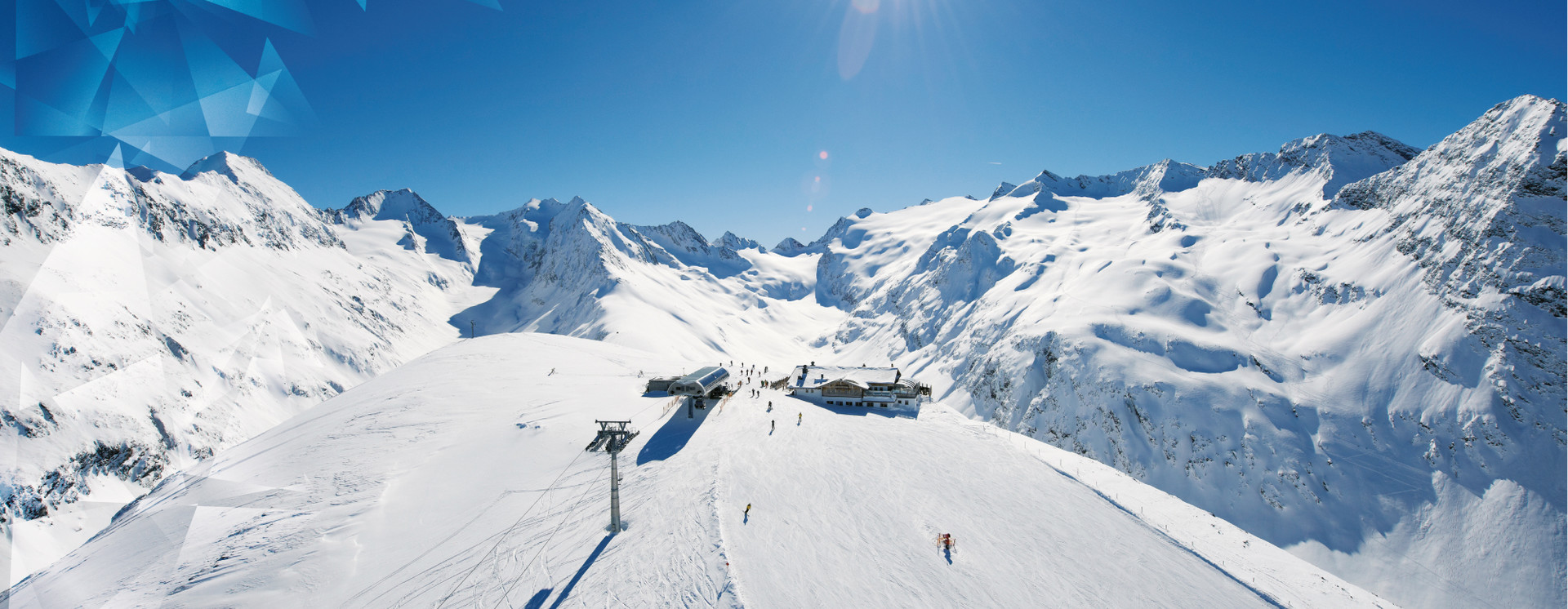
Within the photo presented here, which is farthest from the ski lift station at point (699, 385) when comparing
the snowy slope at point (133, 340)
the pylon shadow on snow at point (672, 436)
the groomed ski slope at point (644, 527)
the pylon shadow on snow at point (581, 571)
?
the snowy slope at point (133, 340)

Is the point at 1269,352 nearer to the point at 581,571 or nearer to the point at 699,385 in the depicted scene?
the point at 699,385

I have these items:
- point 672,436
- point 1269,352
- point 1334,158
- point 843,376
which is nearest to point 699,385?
point 672,436

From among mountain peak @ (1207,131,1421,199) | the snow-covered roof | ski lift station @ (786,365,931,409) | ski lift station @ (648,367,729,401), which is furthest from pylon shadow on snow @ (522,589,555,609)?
mountain peak @ (1207,131,1421,199)

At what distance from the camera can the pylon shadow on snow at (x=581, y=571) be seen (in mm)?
17538

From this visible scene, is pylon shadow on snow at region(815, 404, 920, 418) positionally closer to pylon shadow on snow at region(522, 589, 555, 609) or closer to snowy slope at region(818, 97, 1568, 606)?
pylon shadow on snow at region(522, 589, 555, 609)

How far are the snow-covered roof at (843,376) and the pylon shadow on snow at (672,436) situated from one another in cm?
1941

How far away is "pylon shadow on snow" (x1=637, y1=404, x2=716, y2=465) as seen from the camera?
30.6 metres

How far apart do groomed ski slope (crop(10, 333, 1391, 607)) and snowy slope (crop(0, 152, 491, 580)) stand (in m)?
58.5

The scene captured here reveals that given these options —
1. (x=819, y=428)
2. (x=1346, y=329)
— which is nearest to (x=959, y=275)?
(x=1346, y=329)

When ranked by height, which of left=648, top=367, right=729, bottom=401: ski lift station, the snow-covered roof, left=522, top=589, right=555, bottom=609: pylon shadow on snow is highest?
left=648, top=367, right=729, bottom=401: ski lift station

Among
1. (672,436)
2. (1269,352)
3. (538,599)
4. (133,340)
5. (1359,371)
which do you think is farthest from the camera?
(133,340)

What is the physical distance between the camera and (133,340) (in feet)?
298

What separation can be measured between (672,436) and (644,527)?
40.7 ft

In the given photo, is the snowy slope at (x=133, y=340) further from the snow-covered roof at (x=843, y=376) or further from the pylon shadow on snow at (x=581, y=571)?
the snow-covered roof at (x=843, y=376)
